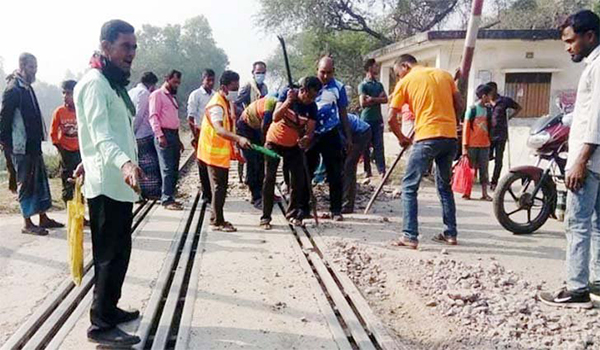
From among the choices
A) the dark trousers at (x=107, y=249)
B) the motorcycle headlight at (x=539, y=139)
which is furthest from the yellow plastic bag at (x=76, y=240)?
the motorcycle headlight at (x=539, y=139)

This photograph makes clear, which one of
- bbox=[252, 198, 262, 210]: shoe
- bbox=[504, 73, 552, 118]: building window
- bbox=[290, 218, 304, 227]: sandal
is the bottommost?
bbox=[290, 218, 304, 227]: sandal

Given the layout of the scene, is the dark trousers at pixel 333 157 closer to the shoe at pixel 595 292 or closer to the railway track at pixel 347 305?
the railway track at pixel 347 305

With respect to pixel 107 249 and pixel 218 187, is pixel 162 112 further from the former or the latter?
pixel 107 249

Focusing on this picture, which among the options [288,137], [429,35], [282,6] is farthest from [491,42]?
[282,6]

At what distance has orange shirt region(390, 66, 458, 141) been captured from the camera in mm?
5055

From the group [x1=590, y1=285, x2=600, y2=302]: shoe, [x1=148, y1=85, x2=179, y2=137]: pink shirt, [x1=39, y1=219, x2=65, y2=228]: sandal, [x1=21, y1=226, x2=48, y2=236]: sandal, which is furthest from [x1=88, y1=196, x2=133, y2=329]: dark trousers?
[x1=148, y1=85, x2=179, y2=137]: pink shirt

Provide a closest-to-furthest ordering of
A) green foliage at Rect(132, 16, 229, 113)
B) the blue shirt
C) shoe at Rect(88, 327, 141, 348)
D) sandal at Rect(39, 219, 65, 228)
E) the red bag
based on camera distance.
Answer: shoe at Rect(88, 327, 141, 348)
sandal at Rect(39, 219, 65, 228)
the blue shirt
the red bag
green foliage at Rect(132, 16, 229, 113)

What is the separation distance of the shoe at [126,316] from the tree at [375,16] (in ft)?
81.9

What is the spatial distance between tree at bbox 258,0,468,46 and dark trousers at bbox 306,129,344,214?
71.5 ft

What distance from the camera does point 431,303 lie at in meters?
3.78

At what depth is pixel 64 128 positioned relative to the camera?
6195 millimetres

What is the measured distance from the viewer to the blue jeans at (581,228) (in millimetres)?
3639

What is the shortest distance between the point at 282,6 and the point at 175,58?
23221 mm

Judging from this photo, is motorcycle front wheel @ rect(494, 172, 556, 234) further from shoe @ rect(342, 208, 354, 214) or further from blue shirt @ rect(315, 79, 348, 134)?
blue shirt @ rect(315, 79, 348, 134)
